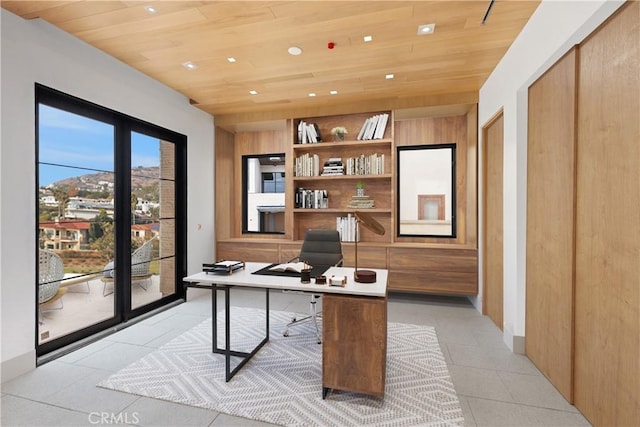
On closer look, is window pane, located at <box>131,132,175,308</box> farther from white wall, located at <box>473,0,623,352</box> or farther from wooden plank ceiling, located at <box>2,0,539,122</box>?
white wall, located at <box>473,0,623,352</box>

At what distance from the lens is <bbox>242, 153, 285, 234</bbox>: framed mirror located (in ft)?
16.5

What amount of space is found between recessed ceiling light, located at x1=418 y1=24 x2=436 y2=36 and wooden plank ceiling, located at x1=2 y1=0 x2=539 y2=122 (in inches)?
1.6

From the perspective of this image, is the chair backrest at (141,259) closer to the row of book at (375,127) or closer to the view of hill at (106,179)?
the view of hill at (106,179)

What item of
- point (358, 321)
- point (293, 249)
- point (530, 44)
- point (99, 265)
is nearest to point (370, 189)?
point (293, 249)

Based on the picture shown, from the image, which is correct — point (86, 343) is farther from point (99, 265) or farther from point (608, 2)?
point (608, 2)

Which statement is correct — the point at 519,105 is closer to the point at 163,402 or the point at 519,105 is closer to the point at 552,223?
the point at 552,223

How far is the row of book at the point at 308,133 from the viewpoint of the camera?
445 centimetres

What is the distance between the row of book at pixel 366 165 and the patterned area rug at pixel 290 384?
92.0 inches

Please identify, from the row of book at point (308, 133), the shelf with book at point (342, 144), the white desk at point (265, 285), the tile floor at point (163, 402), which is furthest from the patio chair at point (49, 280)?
the row of book at point (308, 133)

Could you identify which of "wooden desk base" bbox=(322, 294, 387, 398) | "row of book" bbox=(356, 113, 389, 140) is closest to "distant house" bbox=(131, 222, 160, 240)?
"wooden desk base" bbox=(322, 294, 387, 398)

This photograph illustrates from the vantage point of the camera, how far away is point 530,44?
2.31 m

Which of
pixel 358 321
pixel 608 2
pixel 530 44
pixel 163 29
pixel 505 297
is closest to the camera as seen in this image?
pixel 608 2

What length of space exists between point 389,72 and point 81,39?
3.05 m

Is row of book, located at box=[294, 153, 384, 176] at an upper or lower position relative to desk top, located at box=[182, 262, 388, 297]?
upper
